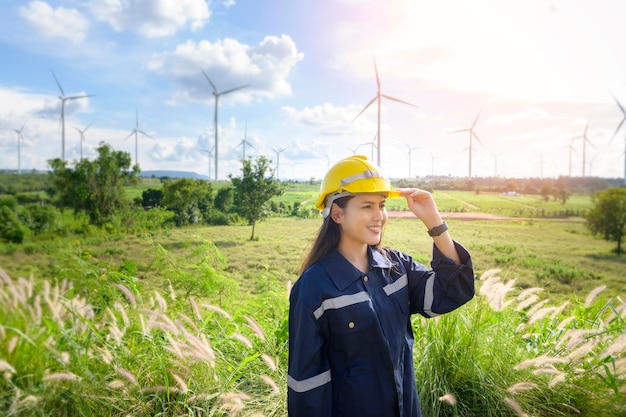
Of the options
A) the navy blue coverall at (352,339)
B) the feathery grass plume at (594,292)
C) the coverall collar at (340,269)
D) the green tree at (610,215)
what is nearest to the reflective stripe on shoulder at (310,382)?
the navy blue coverall at (352,339)

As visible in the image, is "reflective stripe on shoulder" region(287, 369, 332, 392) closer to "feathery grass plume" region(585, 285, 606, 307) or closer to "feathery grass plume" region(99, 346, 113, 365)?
"feathery grass plume" region(99, 346, 113, 365)

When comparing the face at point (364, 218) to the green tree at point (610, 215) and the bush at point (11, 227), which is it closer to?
the bush at point (11, 227)

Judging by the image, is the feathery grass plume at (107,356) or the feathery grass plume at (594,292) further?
the feathery grass plume at (594,292)

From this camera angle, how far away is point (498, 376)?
139 inches

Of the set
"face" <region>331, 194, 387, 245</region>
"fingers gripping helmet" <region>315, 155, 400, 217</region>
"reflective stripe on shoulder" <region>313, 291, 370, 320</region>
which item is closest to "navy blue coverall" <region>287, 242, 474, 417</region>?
"reflective stripe on shoulder" <region>313, 291, 370, 320</region>

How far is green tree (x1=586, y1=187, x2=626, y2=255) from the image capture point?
29.3 feet

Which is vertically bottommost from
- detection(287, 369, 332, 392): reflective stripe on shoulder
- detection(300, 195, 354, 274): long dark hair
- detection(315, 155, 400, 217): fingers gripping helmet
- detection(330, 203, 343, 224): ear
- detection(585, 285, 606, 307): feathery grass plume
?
detection(287, 369, 332, 392): reflective stripe on shoulder

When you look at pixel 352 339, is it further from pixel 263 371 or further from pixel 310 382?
pixel 263 371

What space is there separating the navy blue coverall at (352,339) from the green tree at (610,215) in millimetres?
8753

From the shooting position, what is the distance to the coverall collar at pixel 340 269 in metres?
2.20

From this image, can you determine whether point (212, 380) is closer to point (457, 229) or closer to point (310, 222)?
point (310, 222)

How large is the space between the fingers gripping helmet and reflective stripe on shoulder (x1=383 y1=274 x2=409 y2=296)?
0.51 metres

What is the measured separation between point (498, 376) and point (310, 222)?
5.62 meters

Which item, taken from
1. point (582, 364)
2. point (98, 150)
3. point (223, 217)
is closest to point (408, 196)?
point (582, 364)
